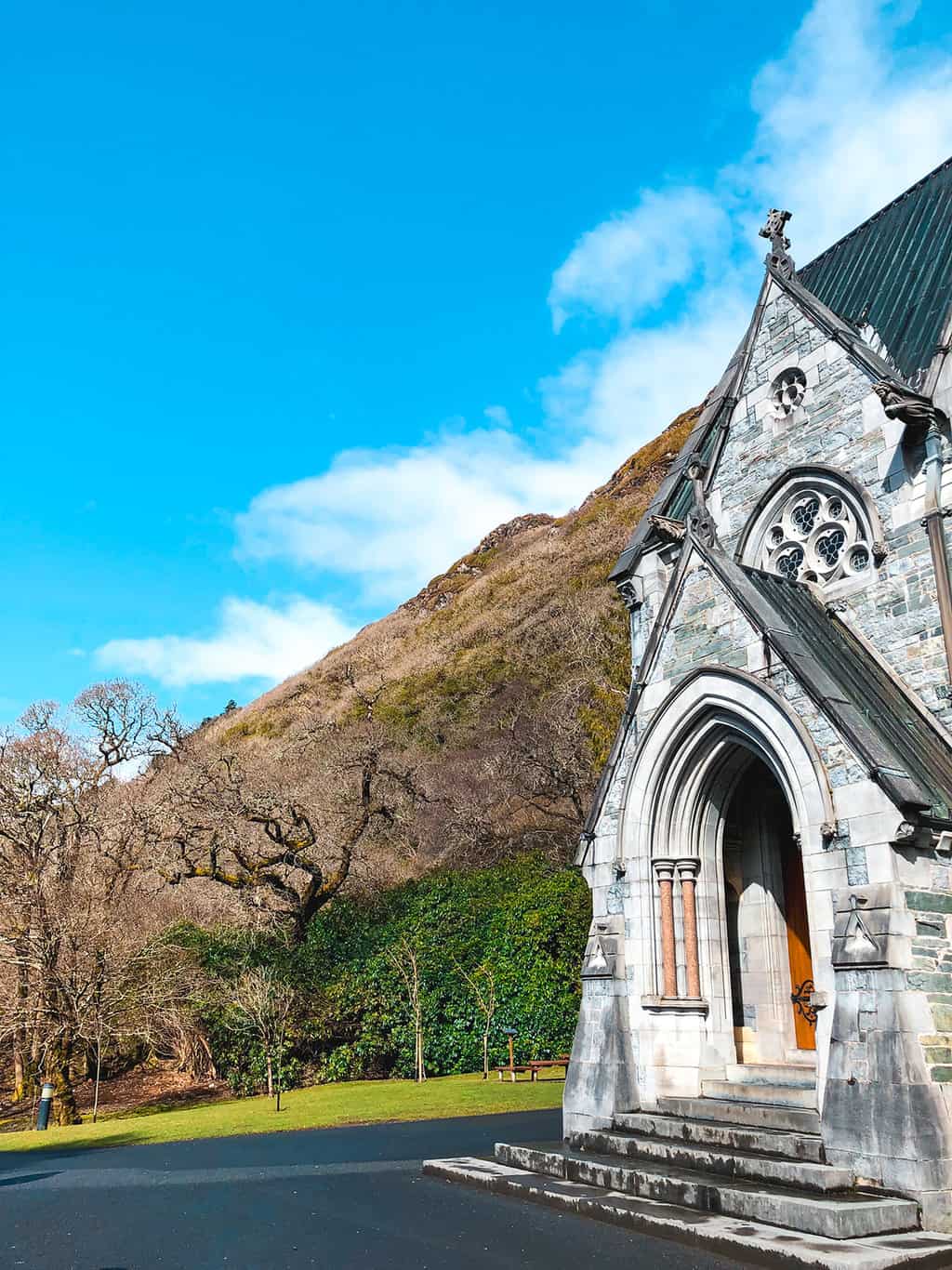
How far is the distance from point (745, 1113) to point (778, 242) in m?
11.4

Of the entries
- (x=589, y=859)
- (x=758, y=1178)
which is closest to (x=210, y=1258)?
(x=758, y=1178)

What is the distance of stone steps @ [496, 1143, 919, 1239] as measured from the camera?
7.46m

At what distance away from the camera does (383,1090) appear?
19.2 metres

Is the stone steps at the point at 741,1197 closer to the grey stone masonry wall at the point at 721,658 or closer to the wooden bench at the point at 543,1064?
the grey stone masonry wall at the point at 721,658

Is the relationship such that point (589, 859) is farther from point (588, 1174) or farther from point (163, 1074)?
point (163, 1074)

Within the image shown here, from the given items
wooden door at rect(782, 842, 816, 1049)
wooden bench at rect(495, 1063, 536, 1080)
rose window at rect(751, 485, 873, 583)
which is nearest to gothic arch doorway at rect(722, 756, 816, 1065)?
wooden door at rect(782, 842, 816, 1049)

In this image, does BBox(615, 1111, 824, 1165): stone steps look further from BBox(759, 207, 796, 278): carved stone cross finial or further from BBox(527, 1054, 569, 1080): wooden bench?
BBox(759, 207, 796, 278): carved stone cross finial

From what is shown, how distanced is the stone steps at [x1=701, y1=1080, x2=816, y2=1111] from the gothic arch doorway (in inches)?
29.7

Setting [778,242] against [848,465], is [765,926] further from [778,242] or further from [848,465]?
[778,242]

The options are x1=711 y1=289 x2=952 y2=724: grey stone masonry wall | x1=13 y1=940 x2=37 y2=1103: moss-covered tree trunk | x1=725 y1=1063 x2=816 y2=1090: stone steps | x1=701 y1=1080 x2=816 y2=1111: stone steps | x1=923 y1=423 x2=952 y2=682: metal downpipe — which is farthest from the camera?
x1=13 y1=940 x2=37 y2=1103: moss-covered tree trunk

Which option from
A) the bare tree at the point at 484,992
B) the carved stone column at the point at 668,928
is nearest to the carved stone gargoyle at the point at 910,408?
the carved stone column at the point at 668,928

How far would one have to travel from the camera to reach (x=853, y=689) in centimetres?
1040

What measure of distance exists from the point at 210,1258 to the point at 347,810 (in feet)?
71.8

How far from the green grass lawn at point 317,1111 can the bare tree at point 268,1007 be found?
1242 mm
